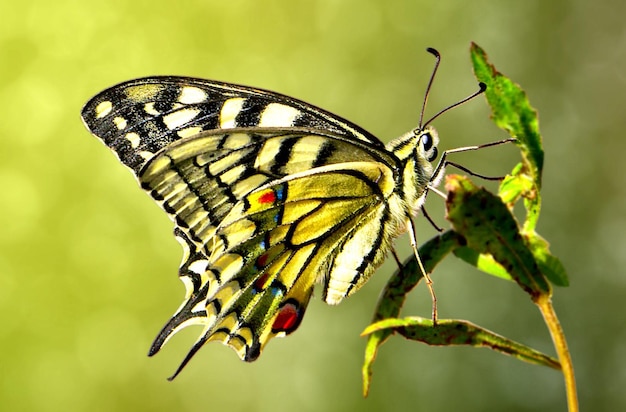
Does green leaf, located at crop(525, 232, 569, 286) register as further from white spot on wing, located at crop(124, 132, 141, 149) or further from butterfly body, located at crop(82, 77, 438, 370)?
white spot on wing, located at crop(124, 132, 141, 149)

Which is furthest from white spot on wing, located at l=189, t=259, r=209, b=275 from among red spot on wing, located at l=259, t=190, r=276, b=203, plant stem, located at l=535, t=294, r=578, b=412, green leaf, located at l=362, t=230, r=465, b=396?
plant stem, located at l=535, t=294, r=578, b=412

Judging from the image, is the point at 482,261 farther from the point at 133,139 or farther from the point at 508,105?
the point at 133,139

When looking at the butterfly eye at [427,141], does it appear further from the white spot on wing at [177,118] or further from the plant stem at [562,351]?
the plant stem at [562,351]

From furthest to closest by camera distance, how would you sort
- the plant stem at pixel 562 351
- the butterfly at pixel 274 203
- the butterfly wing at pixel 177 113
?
the butterfly wing at pixel 177 113 → the butterfly at pixel 274 203 → the plant stem at pixel 562 351

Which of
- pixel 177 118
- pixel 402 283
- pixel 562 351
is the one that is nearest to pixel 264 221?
pixel 177 118

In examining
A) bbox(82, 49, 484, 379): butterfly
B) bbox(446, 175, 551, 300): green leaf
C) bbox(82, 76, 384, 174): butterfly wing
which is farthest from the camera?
bbox(82, 76, 384, 174): butterfly wing

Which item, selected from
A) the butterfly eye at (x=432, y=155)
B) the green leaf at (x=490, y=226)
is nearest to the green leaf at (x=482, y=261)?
the green leaf at (x=490, y=226)
